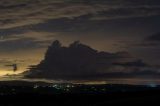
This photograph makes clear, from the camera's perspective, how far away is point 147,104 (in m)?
80.1

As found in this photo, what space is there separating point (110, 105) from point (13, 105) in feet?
91.4

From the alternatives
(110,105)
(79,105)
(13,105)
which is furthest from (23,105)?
(110,105)

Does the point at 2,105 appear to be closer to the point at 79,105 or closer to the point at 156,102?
the point at 79,105

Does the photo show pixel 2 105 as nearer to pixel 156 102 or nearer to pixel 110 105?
pixel 110 105

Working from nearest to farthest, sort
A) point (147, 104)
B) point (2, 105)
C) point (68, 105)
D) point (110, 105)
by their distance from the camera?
point (147, 104), point (110, 105), point (68, 105), point (2, 105)

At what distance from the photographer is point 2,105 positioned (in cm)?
10031

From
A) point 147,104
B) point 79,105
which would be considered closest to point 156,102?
point 147,104

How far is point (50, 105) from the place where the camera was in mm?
96188

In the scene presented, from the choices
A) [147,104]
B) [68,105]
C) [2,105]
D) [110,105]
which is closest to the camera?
[147,104]

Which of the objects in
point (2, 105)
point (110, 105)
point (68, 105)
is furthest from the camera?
point (2, 105)

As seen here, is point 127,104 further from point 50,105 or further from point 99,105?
point 50,105

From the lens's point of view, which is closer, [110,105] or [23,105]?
[110,105]

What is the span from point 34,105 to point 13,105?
18.4 ft

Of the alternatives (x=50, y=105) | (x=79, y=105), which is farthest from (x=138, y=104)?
(x=50, y=105)
